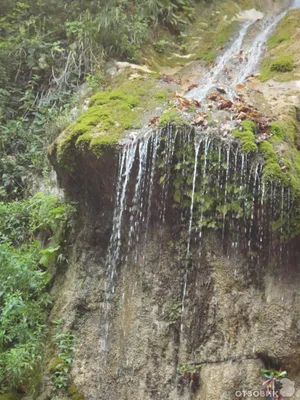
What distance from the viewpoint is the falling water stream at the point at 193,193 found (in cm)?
476

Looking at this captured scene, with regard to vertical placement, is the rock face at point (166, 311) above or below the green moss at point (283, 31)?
below

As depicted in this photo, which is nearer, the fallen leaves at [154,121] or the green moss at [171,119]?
the green moss at [171,119]

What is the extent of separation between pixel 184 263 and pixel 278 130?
1.86 metres

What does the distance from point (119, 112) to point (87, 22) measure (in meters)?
4.03

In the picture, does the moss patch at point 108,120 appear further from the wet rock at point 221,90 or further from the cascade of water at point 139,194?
the wet rock at point 221,90

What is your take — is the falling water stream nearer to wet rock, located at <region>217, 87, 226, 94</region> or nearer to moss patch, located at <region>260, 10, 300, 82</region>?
wet rock, located at <region>217, 87, 226, 94</region>

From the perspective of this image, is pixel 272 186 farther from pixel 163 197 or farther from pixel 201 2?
pixel 201 2

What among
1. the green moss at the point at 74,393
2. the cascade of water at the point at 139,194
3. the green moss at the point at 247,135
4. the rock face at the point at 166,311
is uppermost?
the green moss at the point at 247,135

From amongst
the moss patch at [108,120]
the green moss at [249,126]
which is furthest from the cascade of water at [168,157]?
the green moss at [249,126]

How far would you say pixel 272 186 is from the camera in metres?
4.59

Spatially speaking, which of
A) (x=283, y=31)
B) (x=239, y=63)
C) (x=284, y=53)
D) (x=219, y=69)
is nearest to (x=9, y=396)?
(x=219, y=69)

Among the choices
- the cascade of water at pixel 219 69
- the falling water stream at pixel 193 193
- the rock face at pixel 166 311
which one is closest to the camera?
the rock face at pixel 166 311

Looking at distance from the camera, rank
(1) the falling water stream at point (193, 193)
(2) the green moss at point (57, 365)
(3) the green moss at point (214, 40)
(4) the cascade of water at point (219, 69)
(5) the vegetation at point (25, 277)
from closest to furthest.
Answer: (1) the falling water stream at point (193, 193)
(5) the vegetation at point (25, 277)
(2) the green moss at point (57, 365)
(4) the cascade of water at point (219, 69)
(3) the green moss at point (214, 40)

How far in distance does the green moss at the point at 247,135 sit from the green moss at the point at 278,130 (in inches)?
8.8
